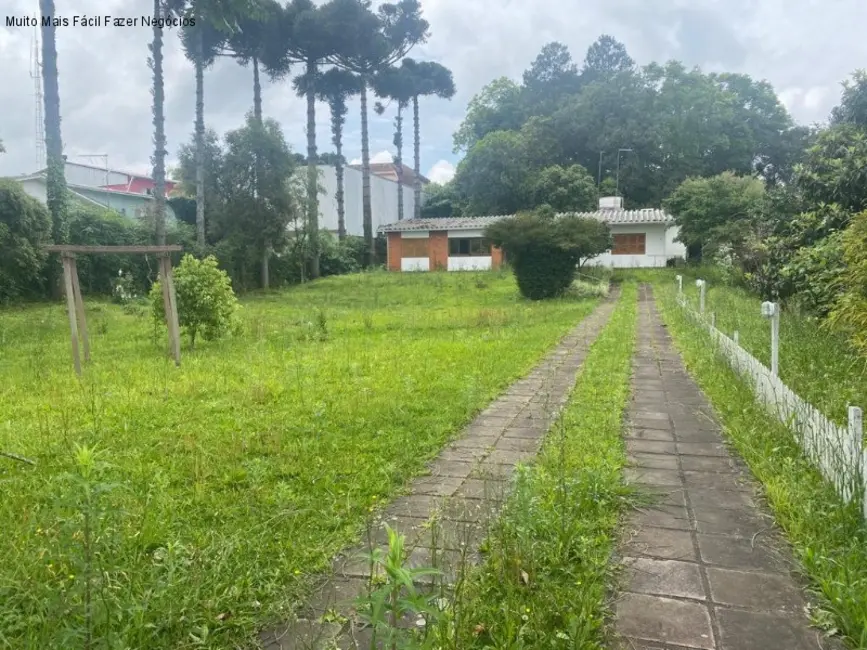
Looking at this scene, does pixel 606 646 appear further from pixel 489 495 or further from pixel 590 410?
pixel 590 410

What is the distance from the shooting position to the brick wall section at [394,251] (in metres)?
30.5

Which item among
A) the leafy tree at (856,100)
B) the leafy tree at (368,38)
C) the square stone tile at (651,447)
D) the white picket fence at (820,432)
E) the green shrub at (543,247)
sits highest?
the leafy tree at (368,38)

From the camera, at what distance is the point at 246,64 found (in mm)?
28000

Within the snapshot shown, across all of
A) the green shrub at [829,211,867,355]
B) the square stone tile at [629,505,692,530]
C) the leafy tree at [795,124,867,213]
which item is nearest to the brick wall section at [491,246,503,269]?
the leafy tree at [795,124,867,213]

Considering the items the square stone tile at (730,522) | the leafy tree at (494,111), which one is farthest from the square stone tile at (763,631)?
the leafy tree at (494,111)

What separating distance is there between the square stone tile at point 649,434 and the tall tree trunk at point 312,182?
810 inches

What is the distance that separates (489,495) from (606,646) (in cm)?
120

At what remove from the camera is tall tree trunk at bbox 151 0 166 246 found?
64.0 ft

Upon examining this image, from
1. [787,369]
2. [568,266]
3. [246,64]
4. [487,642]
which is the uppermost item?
[246,64]

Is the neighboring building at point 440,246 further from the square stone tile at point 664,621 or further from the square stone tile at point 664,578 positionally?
the square stone tile at point 664,621

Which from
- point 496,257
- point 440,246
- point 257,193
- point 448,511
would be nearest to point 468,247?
point 440,246

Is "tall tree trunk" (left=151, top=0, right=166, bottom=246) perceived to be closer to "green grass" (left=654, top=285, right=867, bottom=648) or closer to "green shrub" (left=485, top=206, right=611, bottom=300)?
"green shrub" (left=485, top=206, right=611, bottom=300)

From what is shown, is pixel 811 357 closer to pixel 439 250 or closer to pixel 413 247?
pixel 439 250

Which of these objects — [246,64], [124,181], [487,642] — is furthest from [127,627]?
[124,181]
